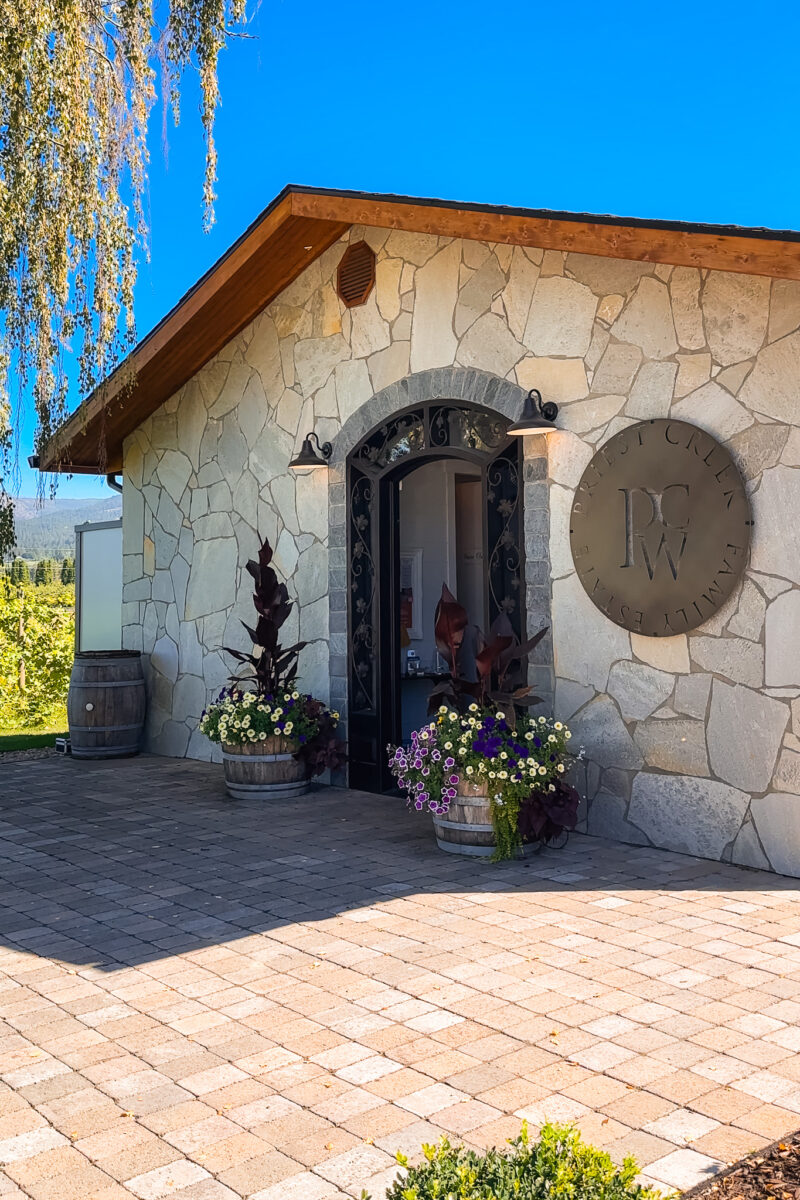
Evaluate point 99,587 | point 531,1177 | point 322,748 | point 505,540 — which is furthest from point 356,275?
point 531,1177

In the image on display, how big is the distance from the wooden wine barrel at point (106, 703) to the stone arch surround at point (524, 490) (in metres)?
2.73

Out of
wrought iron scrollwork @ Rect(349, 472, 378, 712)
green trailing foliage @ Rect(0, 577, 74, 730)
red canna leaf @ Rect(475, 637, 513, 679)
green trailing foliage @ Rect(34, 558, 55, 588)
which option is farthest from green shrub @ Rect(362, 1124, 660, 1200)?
green trailing foliage @ Rect(34, 558, 55, 588)

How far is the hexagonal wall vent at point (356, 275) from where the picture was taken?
27.7 feet

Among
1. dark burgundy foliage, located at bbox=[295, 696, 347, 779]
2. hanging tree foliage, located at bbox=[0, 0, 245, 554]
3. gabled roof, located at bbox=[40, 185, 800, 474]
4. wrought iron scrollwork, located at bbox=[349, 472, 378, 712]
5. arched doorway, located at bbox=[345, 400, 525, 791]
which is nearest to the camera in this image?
hanging tree foliage, located at bbox=[0, 0, 245, 554]

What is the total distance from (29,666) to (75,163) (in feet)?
33.6

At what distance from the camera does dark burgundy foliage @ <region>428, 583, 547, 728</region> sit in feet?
20.6

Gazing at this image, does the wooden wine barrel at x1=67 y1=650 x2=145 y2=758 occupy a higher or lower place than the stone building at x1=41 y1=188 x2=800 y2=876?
lower

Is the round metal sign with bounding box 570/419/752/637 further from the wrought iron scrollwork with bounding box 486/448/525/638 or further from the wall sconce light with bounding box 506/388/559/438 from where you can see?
the wrought iron scrollwork with bounding box 486/448/525/638

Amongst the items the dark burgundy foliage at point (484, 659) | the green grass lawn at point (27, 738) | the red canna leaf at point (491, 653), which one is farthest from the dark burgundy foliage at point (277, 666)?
the green grass lawn at point (27, 738)

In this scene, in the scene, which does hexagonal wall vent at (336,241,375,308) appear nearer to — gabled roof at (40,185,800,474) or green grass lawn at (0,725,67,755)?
gabled roof at (40,185,800,474)

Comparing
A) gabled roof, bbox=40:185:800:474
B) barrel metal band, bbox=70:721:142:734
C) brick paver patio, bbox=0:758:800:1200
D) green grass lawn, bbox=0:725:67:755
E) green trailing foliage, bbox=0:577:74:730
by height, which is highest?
gabled roof, bbox=40:185:800:474

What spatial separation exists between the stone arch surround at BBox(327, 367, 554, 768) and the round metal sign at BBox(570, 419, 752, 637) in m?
0.33

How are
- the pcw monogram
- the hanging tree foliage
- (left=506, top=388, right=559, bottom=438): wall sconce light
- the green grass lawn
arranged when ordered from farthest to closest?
the green grass lawn, (left=506, top=388, right=559, bottom=438): wall sconce light, the pcw monogram, the hanging tree foliage

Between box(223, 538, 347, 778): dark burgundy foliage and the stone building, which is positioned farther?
box(223, 538, 347, 778): dark burgundy foliage
